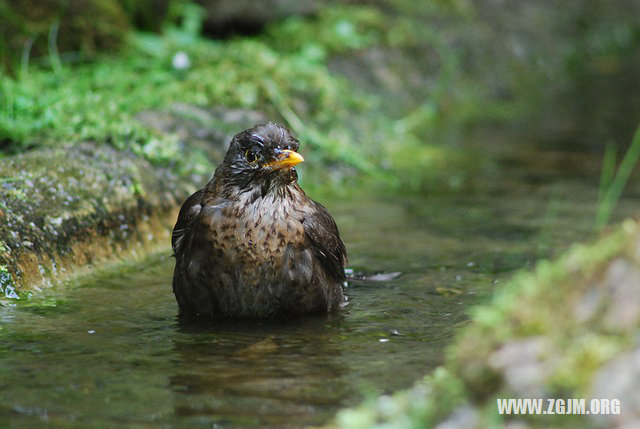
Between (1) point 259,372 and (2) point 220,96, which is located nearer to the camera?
(1) point 259,372

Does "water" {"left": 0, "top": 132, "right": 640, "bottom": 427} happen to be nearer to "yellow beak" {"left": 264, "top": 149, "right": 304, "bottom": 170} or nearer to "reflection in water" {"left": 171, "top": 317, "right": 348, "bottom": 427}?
"reflection in water" {"left": 171, "top": 317, "right": 348, "bottom": 427}

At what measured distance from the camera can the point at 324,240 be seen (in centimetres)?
509

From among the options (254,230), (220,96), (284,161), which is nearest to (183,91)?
(220,96)

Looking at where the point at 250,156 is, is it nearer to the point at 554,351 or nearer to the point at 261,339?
the point at 261,339

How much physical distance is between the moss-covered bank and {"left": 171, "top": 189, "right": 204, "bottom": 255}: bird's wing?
7.73 feet

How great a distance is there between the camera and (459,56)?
43.9ft

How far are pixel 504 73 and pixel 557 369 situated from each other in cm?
1207

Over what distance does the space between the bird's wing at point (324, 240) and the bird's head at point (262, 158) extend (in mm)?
254

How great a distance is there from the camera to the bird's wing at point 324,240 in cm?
504

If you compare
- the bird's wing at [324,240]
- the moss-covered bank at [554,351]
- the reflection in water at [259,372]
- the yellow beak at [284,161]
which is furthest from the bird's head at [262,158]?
the moss-covered bank at [554,351]

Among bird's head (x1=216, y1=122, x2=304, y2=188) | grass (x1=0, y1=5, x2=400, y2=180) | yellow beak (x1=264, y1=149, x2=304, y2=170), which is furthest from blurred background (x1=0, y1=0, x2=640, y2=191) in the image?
yellow beak (x1=264, y1=149, x2=304, y2=170)

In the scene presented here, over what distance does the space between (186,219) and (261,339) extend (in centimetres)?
93

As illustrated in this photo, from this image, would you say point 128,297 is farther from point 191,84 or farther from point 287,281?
point 191,84

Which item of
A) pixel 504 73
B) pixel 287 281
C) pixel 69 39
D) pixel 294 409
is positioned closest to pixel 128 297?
pixel 287 281
